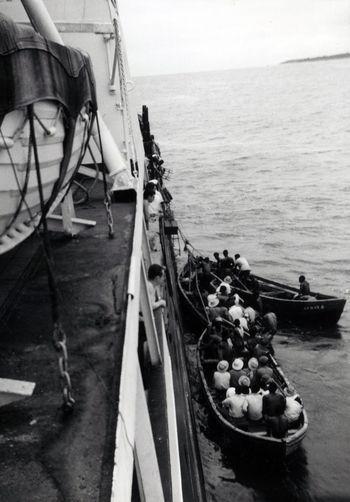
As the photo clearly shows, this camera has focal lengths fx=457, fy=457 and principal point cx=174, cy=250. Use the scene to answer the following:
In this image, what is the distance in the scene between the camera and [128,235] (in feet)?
22.1

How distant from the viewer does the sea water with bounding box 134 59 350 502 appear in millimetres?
10148

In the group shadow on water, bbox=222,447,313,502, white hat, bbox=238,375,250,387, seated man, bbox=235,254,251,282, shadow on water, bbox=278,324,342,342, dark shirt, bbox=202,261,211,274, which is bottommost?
shadow on water, bbox=222,447,313,502

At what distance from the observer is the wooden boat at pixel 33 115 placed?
9.86ft

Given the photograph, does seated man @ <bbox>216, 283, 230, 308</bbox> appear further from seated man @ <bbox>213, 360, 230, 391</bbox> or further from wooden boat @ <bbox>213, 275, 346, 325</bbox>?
seated man @ <bbox>213, 360, 230, 391</bbox>

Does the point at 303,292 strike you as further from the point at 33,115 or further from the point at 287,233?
the point at 33,115

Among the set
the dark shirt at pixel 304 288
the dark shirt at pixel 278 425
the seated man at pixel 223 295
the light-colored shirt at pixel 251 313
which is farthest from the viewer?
the dark shirt at pixel 304 288

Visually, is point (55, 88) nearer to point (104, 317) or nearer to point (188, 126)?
point (104, 317)

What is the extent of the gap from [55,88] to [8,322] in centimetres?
236

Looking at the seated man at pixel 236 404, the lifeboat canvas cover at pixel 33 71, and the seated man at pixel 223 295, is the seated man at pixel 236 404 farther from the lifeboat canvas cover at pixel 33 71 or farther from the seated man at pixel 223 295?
the lifeboat canvas cover at pixel 33 71

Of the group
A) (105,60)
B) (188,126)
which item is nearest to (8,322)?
(105,60)

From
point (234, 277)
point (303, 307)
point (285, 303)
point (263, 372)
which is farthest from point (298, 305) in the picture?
point (263, 372)

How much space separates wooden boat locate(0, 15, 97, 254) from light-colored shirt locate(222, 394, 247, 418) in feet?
20.9

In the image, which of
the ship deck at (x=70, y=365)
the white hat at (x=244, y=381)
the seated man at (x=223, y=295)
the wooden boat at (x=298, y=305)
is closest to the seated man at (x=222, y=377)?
the white hat at (x=244, y=381)

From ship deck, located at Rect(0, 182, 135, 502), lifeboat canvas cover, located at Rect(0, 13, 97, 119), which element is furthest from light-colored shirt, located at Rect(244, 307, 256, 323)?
lifeboat canvas cover, located at Rect(0, 13, 97, 119)
